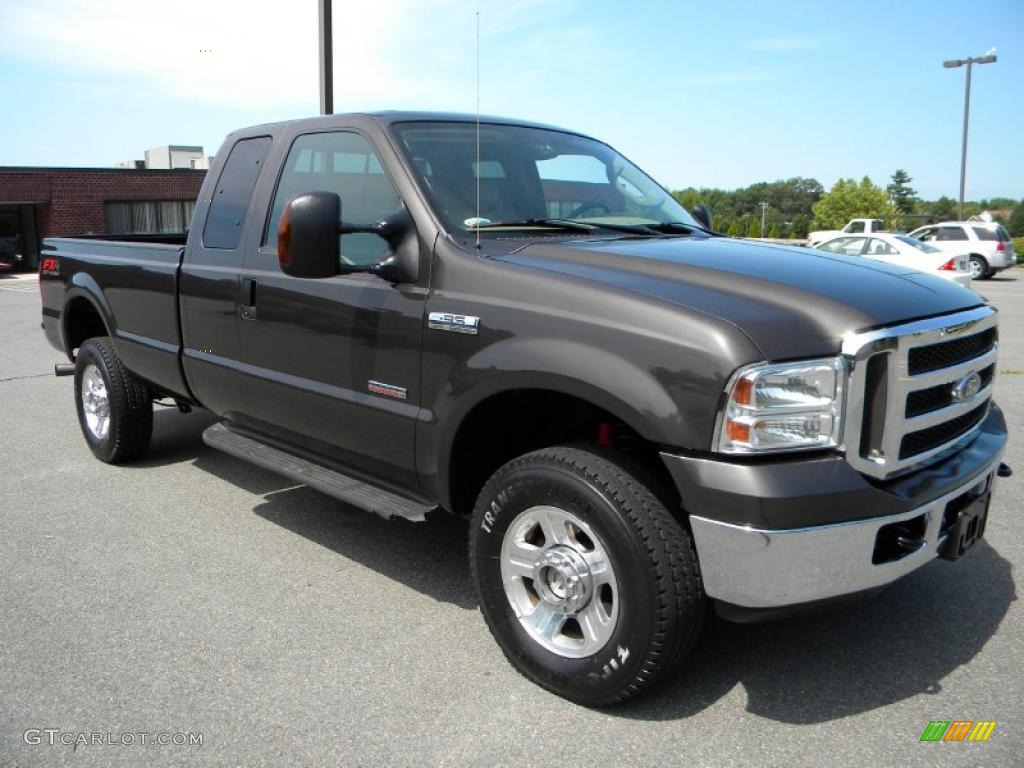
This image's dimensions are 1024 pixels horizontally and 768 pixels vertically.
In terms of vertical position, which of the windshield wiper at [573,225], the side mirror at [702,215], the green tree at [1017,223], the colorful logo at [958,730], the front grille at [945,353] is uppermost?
the green tree at [1017,223]

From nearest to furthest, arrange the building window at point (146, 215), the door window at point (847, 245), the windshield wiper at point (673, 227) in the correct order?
the windshield wiper at point (673, 227)
the door window at point (847, 245)
the building window at point (146, 215)

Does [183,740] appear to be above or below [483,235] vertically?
below

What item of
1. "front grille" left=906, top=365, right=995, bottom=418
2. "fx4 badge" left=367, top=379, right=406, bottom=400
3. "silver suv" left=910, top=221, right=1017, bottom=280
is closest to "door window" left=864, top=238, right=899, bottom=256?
"silver suv" left=910, top=221, right=1017, bottom=280

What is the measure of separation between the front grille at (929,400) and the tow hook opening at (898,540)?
33cm

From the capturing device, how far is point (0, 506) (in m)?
5.02

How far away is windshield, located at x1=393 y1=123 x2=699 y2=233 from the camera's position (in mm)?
3656

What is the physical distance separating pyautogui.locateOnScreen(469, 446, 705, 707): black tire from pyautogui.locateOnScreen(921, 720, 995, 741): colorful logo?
0.80 m

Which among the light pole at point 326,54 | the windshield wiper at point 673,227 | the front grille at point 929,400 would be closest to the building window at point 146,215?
the light pole at point 326,54

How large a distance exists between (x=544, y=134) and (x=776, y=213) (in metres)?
118

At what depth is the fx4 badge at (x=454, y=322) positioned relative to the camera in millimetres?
3191

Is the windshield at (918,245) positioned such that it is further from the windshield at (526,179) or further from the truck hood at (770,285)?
the truck hood at (770,285)

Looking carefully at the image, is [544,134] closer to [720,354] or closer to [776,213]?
[720,354]

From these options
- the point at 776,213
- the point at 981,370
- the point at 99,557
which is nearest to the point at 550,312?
the point at 981,370
